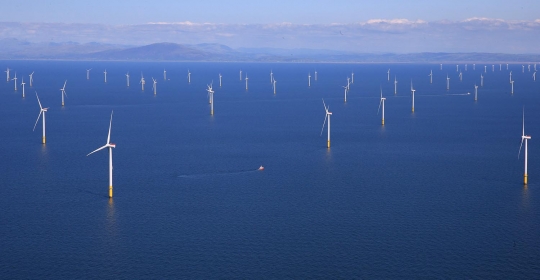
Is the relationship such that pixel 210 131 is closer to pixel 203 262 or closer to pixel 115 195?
pixel 115 195

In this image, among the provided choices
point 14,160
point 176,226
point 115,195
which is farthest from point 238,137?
point 176,226

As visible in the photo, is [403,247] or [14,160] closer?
[403,247]

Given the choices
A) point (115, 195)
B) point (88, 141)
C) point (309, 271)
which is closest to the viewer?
point (309, 271)

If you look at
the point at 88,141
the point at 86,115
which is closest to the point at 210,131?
the point at 88,141

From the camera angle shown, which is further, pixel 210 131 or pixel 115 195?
pixel 210 131

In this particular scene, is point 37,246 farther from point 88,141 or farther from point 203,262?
point 88,141

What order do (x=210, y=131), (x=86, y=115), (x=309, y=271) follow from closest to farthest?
(x=309, y=271), (x=210, y=131), (x=86, y=115)
